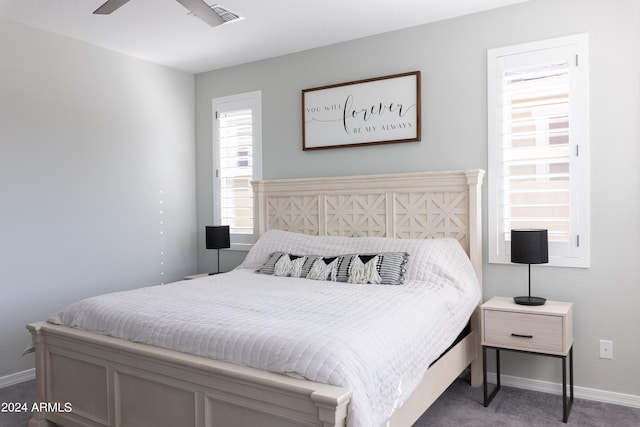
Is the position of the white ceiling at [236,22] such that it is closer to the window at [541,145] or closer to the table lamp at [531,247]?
the window at [541,145]

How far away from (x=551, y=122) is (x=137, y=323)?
2.85 meters

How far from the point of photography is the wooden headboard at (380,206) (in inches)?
137

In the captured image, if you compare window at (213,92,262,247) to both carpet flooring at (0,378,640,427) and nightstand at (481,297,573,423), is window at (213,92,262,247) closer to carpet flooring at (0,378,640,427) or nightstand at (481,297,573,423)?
carpet flooring at (0,378,640,427)

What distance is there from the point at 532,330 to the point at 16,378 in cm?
362

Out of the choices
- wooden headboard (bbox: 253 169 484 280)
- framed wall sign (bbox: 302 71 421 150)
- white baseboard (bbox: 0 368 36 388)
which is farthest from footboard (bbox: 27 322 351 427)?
framed wall sign (bbox: 302 71 421 150)

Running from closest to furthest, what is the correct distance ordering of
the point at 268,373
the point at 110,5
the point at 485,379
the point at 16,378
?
the point at 268,373, the point at 110,5, the point at 485,379, the point at 16,378

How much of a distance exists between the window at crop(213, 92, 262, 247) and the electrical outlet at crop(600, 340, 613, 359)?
9.82 feet

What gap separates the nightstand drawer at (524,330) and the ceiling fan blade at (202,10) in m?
2.38

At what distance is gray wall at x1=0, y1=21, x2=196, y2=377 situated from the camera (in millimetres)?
3580

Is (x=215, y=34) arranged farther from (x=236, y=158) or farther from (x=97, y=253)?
(x=97, y=253)

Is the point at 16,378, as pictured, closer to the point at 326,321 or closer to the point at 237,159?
the point at 237,159

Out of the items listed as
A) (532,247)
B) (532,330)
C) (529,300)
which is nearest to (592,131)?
(532,247)

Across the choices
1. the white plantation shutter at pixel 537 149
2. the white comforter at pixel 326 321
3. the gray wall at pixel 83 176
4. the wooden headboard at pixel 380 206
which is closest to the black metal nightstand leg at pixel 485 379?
the white comforter at pixel 326 321

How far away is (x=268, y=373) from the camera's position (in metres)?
1.89
